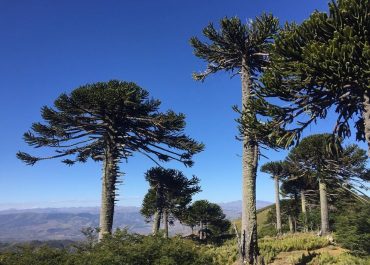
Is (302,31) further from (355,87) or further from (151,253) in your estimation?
(151,253)

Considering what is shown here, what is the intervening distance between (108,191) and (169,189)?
586 inches

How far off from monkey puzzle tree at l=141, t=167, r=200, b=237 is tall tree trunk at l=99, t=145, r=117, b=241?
508 inches

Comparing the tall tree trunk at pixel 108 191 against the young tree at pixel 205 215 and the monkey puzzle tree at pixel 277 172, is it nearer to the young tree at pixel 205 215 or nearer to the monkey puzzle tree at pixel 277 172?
the monkey puzzle tree at pixel 277 172

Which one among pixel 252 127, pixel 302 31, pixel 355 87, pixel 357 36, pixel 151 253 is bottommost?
pixel 151 253

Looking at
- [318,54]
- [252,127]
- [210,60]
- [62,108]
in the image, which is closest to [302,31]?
[318,54]

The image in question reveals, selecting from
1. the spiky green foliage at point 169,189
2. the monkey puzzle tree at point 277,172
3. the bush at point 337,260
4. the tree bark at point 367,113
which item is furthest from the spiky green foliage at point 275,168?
the tree bark at point 367,113

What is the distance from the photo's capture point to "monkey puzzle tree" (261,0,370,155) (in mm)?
9833

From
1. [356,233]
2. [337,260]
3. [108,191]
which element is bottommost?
[337,260]

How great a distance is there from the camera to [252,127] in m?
12.0

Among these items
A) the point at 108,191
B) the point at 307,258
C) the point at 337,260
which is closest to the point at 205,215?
the point at 108,191

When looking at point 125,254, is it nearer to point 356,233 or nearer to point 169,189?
point 356,233

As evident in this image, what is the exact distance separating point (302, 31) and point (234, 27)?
4.58 m

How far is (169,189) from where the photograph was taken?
32.1 metres

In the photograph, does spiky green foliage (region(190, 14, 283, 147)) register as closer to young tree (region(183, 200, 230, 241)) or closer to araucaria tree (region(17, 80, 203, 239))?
araucaria tree (region(17, 80, 203, 239))
